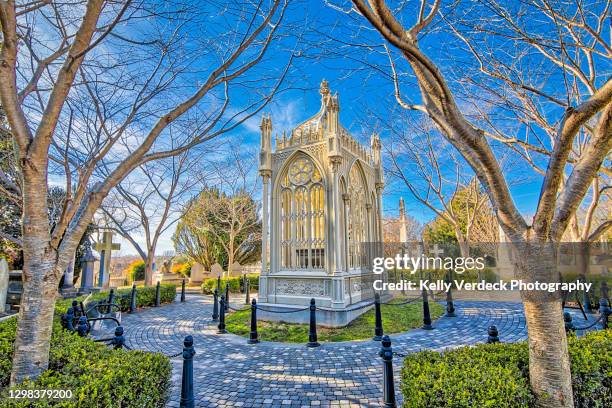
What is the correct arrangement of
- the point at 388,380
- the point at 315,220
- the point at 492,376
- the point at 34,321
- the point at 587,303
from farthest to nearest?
the point at 587,303 → the point at 315,220 → the point at 388,380 → the point at 34,321 → the point at 492,376

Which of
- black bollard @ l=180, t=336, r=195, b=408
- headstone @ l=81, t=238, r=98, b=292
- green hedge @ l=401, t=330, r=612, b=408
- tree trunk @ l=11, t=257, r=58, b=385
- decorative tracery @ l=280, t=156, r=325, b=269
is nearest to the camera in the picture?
green hedge @ l=401, t=330, r=612, b=408

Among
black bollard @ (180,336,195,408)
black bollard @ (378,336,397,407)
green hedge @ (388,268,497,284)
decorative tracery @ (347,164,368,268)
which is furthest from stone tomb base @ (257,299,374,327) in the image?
green hedge @ (388,268,497,284)

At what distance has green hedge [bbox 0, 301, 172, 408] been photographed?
2768 millimetres

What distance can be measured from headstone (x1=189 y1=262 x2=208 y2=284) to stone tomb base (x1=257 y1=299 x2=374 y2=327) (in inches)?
663

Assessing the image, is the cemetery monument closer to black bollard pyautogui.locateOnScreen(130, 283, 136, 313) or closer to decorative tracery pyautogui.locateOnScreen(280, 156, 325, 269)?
decorative tracery pyautogui.locateOnScreen(280, 156, 325, 269)

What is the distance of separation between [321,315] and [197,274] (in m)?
19.0

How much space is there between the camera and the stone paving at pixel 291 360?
452 cm

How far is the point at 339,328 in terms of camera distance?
8.73 metres

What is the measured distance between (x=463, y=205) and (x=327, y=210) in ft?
76.4

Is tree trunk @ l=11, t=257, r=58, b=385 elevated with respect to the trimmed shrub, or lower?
elevated

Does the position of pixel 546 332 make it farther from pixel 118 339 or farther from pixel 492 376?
pixel 118 339

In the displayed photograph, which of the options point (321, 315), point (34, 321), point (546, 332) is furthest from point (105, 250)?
point (546, 332)

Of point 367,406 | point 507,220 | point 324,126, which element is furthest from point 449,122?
point 324,126

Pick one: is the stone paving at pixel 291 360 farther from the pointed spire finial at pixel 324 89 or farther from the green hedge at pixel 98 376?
the pointed spire finial at pixel 324 89
